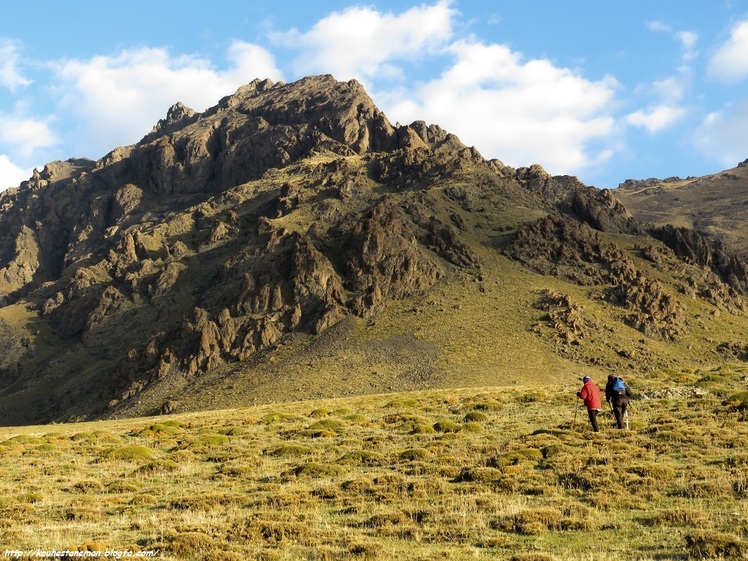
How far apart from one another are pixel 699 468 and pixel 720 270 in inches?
7518

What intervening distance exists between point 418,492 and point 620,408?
46.5ft

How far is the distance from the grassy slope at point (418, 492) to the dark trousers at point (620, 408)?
68 cm

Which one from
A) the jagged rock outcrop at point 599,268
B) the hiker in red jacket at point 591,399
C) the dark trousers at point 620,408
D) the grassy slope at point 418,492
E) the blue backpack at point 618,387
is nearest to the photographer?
the grassy slope at point 418,492

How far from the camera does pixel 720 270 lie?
189750 millimetres

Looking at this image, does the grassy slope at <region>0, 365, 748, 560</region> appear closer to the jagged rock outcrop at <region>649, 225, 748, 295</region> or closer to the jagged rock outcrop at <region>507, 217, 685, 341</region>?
the jagged rock outcrop at <region>507, 217, 685, 341</region>

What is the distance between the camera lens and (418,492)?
22.0 m

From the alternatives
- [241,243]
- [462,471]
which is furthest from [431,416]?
[241,243]

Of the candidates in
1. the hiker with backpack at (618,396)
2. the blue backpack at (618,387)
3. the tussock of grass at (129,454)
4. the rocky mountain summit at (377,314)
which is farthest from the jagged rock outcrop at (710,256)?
the tussock of grass at (129,454)

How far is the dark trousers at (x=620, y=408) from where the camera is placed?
102 feet

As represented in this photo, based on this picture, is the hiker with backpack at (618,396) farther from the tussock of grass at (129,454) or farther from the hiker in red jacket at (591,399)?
the tussock of grass at (129,454)

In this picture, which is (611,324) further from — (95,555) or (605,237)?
(95,555)

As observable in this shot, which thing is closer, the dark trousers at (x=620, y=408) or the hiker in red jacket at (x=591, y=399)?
the dark trousers at (x=620, y=408)

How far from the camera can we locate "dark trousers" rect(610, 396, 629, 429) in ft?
102

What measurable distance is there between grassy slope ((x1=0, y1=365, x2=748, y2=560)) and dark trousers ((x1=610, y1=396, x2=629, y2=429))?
0.68 meters
